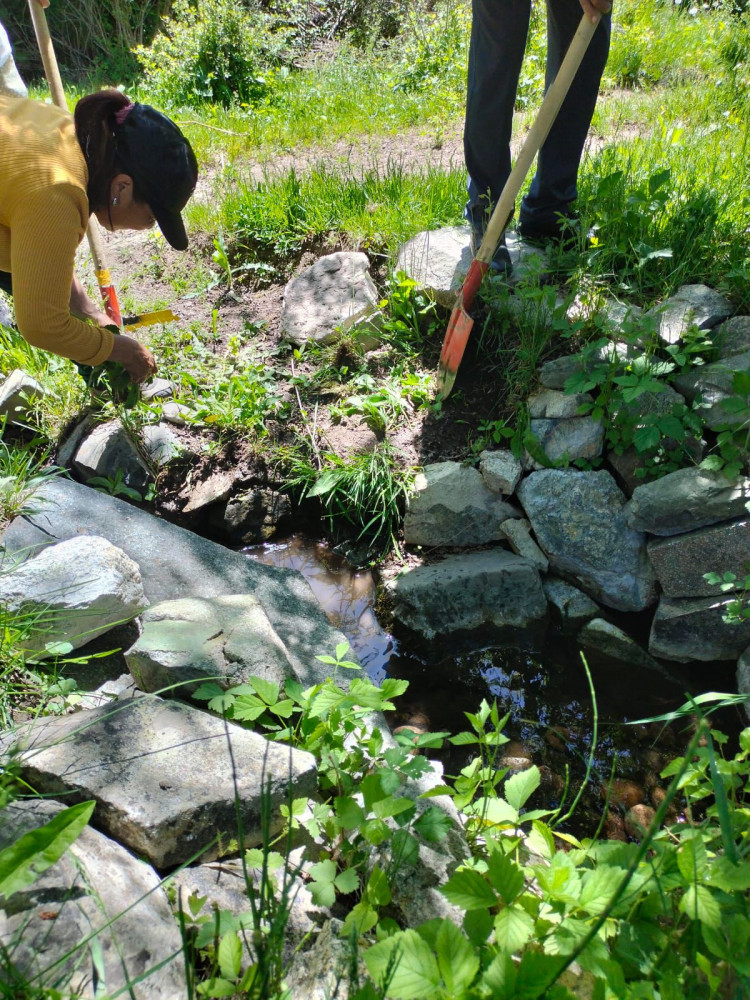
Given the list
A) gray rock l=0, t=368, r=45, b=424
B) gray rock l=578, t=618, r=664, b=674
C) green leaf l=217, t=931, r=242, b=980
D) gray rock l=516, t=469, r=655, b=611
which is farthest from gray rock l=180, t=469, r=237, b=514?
green leaf l=217, t=931, r=242, b=980

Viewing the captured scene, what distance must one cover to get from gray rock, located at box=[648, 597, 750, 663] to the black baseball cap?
242 centimetres

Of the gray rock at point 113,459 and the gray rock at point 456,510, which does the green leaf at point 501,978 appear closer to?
the gray rock at point 456,510

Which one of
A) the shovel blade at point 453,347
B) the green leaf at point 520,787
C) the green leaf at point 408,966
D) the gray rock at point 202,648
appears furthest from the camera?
the shovel blade at point 453,347

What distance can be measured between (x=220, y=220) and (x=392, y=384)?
1822mm

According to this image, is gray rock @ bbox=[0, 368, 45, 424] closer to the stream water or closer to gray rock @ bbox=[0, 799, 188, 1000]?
the stream water

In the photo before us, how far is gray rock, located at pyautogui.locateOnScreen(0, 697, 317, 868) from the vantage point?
63.4 inches

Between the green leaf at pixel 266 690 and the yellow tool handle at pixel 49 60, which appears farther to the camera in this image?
the yellow tool handle at pixel 49 60

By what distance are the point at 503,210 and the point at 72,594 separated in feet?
7.53

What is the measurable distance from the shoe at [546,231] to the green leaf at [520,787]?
107 inches

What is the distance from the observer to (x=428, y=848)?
5.57 ft

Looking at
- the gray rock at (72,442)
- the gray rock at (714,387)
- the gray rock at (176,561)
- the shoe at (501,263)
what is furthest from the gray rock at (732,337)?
the gray rock at (72,442)

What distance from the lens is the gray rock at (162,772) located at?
5.29 feet

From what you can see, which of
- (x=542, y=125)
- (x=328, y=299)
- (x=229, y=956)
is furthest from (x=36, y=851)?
(x=328, y=299)

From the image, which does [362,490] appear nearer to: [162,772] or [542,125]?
[542,125]
